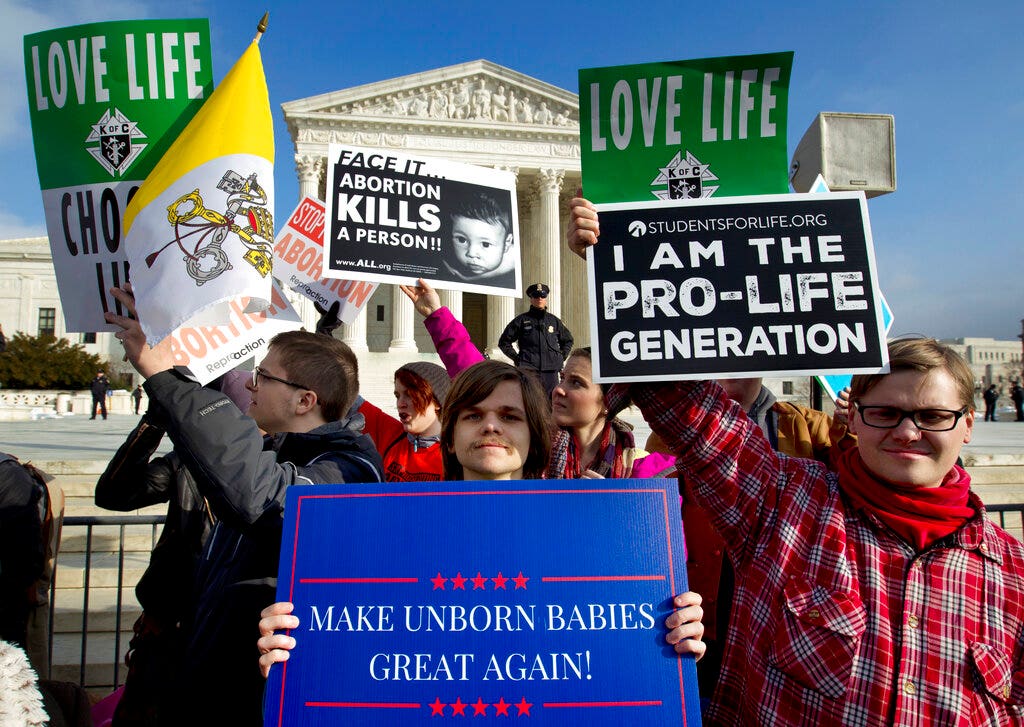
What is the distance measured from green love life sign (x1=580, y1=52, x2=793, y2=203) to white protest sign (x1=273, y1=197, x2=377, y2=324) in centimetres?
288

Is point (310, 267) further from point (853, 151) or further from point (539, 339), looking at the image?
point (539, 339)

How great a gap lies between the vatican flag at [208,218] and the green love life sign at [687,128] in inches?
49.7

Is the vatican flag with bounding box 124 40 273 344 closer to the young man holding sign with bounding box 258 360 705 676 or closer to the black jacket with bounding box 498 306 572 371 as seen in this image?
the young man holding sign with bounding box 258 360 705 676

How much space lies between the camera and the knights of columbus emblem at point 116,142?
284 cm

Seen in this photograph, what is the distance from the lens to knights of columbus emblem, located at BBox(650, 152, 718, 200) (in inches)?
96.3

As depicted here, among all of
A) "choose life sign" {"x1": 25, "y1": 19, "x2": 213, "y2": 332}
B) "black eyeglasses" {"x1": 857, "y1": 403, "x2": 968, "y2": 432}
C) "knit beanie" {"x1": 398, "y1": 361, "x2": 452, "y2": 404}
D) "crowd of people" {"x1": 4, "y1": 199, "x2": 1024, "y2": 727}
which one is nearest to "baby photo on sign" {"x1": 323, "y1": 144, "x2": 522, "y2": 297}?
"knit beanie" {"x1": 398, "y1": 361, "x2": 452, "y2": 404}

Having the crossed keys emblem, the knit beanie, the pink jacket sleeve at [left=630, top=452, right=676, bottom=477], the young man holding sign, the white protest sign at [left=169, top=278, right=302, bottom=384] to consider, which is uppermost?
the crossed keys emblem

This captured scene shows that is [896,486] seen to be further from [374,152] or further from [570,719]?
[374,152]

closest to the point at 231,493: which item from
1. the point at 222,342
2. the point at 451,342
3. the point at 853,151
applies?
the point at 222,342

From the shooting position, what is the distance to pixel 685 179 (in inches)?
97.1

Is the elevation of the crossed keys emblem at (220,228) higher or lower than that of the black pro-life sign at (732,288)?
higher

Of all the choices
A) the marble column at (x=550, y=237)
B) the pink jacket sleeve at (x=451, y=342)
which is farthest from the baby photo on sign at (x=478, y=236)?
the marble column at (x=550, y=237)

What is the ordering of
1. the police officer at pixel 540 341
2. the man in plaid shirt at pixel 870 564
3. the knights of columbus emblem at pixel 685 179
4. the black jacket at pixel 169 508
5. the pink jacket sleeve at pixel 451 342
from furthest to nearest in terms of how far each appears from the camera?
the police officer at pixel 540 341 → the pink jacket sleeve at pixel 451 342 → the black jacket at pixel 169 508 → the knights of columbus emblem at pixel 685 179 → the man in plaid shirt at pixel 870 564

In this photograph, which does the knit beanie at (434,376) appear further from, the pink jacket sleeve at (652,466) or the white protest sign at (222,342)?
the pink jacket sleeve at (652,466)
